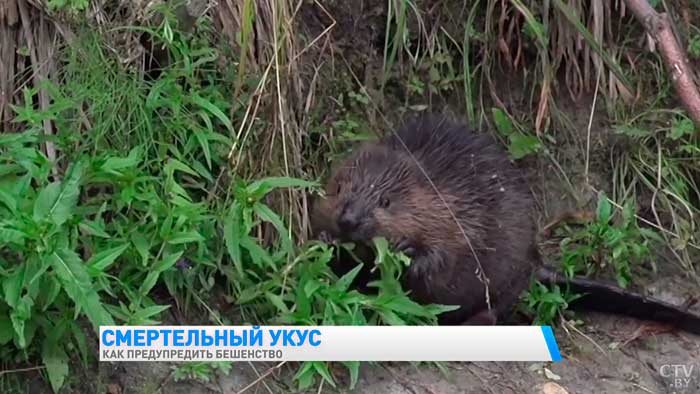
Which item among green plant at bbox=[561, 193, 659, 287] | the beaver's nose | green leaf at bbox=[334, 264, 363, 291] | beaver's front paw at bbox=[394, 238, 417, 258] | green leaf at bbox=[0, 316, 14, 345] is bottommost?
green plant at bbox=[561, 193, 659, 287]

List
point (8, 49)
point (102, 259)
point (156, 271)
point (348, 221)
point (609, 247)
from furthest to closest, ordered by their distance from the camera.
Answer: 1. point (609, 247)
2. point (8, 49)
3. point (348, 221)
4. point (156, 271)
5. point (102, 259)

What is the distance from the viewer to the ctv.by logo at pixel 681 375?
323 centimetres

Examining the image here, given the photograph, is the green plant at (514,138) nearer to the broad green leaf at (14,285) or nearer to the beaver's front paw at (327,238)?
the beaver's front paw at (327,238)

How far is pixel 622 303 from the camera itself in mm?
3447

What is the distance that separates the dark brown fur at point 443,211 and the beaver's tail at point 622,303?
12 centimetres

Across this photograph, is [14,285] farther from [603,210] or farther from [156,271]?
[603,210]

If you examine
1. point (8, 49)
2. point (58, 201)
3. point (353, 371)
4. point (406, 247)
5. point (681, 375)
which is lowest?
point (681, 375)

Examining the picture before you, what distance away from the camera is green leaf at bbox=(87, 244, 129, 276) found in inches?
101

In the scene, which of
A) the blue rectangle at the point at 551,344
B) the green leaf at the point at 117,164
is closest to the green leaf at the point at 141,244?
the green leaf at the point at 117,164

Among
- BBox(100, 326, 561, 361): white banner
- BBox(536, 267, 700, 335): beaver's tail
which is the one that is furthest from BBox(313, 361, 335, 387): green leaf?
BBox(536, 267, 700, 335): beaver's tail

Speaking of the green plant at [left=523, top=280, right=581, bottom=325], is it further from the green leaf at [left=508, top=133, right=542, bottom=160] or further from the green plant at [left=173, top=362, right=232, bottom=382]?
the green plant at [left=173, top=362, right=232, bottom=382]

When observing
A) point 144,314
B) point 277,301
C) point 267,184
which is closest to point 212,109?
point 267,184

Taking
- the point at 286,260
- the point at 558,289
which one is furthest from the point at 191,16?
the point at 558,289

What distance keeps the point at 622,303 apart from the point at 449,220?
0.59 m
